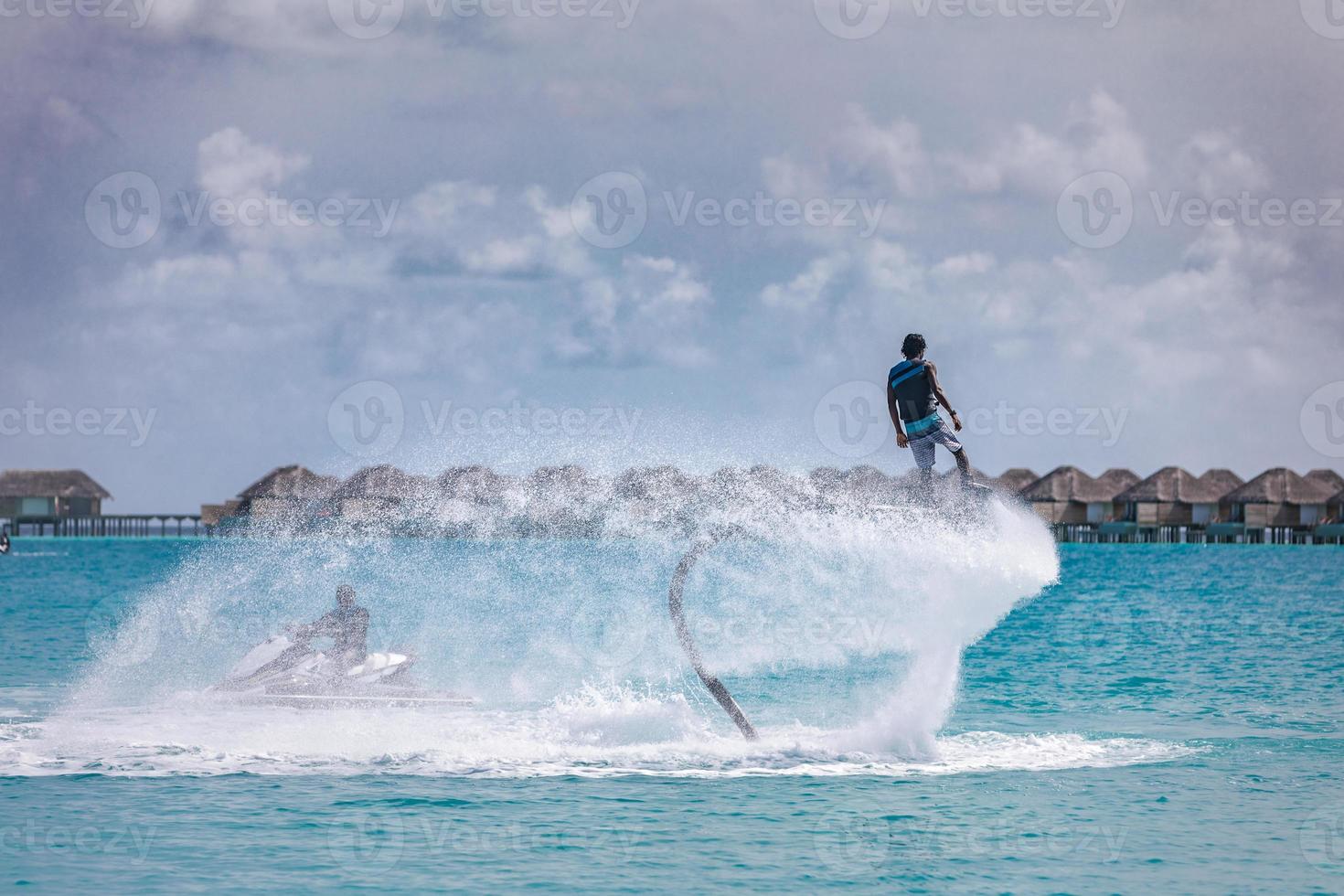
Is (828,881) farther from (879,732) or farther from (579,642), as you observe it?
(579,642)

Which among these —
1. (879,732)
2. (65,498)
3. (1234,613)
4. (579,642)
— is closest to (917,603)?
(879,732)

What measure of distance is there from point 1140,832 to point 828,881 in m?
4.30

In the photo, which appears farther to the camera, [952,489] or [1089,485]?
[1089,485]

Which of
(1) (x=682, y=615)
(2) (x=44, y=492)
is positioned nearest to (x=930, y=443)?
(1) (x=682, y=615)

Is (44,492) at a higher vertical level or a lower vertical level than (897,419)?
higher

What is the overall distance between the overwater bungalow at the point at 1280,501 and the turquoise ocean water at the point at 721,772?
134616 mm

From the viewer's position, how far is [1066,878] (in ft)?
48.3

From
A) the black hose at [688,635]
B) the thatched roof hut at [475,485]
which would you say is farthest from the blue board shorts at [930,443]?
the thatched roof hut at [475,485]

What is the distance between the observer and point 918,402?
704 inches

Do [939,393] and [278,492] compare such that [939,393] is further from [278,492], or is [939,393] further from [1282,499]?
[1282,499]

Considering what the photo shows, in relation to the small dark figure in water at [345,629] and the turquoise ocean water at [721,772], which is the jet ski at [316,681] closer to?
the small dark figure in water at [345,629]

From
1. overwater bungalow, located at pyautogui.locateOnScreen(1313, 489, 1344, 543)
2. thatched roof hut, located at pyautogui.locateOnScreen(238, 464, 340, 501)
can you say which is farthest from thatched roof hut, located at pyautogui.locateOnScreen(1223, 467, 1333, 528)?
thatched roof hut, located at pyautogui.locateOnScreen(238, 464, 340, 501)

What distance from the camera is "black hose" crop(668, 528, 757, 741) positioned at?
20.5 m

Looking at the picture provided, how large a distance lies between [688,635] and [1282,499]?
156687mm
